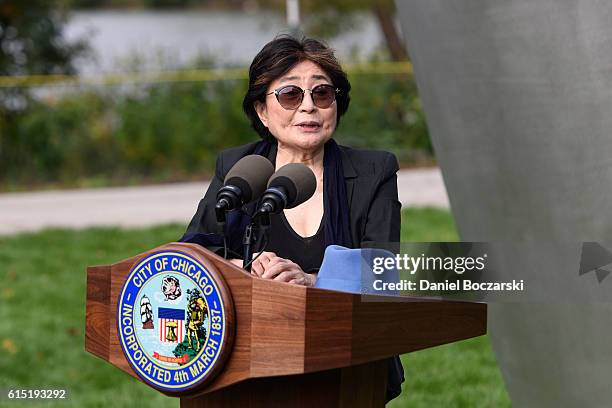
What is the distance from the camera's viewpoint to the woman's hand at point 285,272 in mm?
2994

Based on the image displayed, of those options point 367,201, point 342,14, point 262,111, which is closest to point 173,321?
point 367,201

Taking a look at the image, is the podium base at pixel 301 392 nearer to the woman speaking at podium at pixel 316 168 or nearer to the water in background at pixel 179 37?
the woman speaking at podium at pixel 316 168

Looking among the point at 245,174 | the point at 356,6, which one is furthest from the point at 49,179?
the point at 245,174

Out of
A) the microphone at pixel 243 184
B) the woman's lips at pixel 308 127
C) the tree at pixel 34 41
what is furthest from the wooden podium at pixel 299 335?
the tree at pixel 34 41

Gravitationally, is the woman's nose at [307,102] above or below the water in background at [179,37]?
below

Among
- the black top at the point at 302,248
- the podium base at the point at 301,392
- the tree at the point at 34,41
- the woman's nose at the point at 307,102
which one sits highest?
the tree at the point at 34,41

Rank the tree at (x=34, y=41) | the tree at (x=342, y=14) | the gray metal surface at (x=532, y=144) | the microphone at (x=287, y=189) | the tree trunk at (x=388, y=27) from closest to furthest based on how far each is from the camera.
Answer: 1. the microphone at (x=287, y=189)
2. the gray metal surface at (x=532, y=144)
3. the tree at (x=34, y=41)
4. the tree trunk at (x=388, y=27)
5. the tree at (x=342, y=14)

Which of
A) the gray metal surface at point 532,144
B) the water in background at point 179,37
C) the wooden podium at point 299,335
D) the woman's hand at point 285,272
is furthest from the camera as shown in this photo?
the water in background at point 179,37

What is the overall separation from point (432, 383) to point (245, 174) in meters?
3.93

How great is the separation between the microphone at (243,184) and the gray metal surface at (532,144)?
998 mm

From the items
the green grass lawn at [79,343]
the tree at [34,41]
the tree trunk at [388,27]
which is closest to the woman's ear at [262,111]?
the green grass lawn at [79,343]

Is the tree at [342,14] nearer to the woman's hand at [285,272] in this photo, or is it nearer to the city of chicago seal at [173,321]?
the woman's hand at [285,272]

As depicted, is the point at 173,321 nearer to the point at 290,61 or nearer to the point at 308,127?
the point at 308,127

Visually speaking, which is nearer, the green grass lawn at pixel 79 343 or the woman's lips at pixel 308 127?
the woman's lips at pixel 308 127
